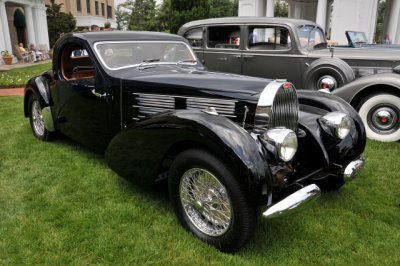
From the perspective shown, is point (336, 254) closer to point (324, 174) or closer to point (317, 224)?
point (317, 224)

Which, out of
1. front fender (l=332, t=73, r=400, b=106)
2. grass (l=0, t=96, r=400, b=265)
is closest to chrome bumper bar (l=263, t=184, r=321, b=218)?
grass (l=0, t=96, r=400, b=265)

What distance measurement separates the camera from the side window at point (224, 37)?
6930mm

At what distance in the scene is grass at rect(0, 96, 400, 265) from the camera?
93.0 inches

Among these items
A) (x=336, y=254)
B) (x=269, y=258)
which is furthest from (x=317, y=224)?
(x=269, y=258)

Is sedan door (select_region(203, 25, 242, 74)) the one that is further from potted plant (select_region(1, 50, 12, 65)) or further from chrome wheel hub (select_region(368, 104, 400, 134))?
potted plant (select_region(1, 50, 12, 65))

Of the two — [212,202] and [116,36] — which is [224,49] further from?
[212,202]

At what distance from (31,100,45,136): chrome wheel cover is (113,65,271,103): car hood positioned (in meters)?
2.24

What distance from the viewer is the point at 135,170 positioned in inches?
114

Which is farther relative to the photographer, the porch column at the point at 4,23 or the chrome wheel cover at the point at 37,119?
the porch column at the point at 4,23

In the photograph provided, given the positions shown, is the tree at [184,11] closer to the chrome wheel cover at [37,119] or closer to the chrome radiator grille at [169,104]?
the chrome wheel cover at [37,119]

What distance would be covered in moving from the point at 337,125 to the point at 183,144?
1.38 metres

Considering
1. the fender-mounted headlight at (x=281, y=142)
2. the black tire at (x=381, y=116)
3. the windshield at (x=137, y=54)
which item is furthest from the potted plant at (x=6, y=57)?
the fender-mounted headlight at (x=281, y=142)

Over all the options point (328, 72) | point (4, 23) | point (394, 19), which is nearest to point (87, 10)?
point (4, 23)

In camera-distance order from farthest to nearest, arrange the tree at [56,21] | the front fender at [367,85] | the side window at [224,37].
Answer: the tree at [56,21] → the side window at [224,37] → the front fender at [367,85]
